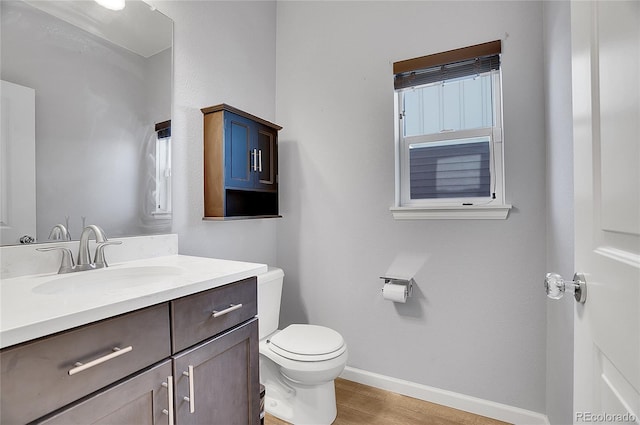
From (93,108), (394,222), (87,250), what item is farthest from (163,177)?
(394,222)

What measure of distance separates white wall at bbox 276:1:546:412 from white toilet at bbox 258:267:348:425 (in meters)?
0.41

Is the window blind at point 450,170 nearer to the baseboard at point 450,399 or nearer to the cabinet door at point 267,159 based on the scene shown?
the cabinet door at point 267,159

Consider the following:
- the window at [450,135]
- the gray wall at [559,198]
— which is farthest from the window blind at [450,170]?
the gray wall at [559,198]

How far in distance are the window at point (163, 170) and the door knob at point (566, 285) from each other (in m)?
1.53

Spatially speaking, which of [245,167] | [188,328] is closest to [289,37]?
[245,167]

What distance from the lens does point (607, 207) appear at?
20.5 inches

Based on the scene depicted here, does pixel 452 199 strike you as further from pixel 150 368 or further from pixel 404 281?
pixel 150 368

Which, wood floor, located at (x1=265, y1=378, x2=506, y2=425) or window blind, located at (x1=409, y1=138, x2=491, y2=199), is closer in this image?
wood floor, located at (x1=265, y1=378, x2=506, y2=425)

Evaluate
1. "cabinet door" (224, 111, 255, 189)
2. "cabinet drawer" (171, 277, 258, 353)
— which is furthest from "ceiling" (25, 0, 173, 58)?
"cabinet drawer" (171, 277, 258, 353)

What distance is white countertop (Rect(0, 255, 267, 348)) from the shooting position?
0.60 m

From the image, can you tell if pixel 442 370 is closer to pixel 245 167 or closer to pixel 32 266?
pixel 245 167

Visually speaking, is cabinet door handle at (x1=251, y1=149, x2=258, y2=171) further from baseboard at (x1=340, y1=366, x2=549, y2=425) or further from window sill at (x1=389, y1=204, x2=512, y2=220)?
baseboard at (x1=340, y1=366, x2=549, y2=425)

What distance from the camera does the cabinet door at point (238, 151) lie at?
5.43 feet

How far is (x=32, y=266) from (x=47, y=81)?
2.20 ft
